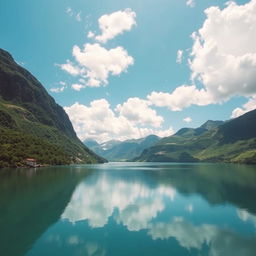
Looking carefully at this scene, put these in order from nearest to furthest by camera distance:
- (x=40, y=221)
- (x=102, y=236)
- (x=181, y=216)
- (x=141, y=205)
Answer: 1. (x=102, y=236)
2. (x=40, y=221)
3. (x=181, y=216)
4. (x=141, y=205)

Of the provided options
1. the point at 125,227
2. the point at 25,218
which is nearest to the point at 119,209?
the point at 125,227

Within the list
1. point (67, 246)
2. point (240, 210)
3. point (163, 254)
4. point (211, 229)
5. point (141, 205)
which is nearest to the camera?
point (163, 254)

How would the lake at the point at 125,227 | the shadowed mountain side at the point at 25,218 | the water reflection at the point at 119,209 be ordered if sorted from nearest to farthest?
the lake at the point at 125,227, the shadowed mountain side at the point at 25,218, the water reflection at the point at 119,209

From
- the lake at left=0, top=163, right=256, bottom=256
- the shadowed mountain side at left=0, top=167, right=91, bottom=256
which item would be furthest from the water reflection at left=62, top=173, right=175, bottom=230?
the shadowed mountain side at left=0, top=167, right=91, bottom=256

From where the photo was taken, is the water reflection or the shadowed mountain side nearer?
the shadowed mountain side

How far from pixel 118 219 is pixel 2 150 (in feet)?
499

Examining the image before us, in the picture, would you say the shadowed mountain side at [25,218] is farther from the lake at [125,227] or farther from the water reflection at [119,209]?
the water reflection at [119,209]

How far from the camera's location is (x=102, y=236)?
102ft

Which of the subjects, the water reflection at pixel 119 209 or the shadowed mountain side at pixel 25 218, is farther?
the water reflection at pixel 119 209

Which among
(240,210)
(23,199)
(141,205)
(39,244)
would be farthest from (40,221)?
(240,210)

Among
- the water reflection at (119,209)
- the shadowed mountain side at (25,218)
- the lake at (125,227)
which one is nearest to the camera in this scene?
the lake at (125,227)

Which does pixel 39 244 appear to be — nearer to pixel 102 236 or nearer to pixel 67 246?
pixel 67 246

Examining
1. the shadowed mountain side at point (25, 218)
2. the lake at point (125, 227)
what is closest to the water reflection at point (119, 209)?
the lake at point (125, 227)

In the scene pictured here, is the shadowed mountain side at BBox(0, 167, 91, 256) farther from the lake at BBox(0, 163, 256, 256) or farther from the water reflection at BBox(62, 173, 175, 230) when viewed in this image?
the water reflection at BBox(62, 173, 175, 230)
